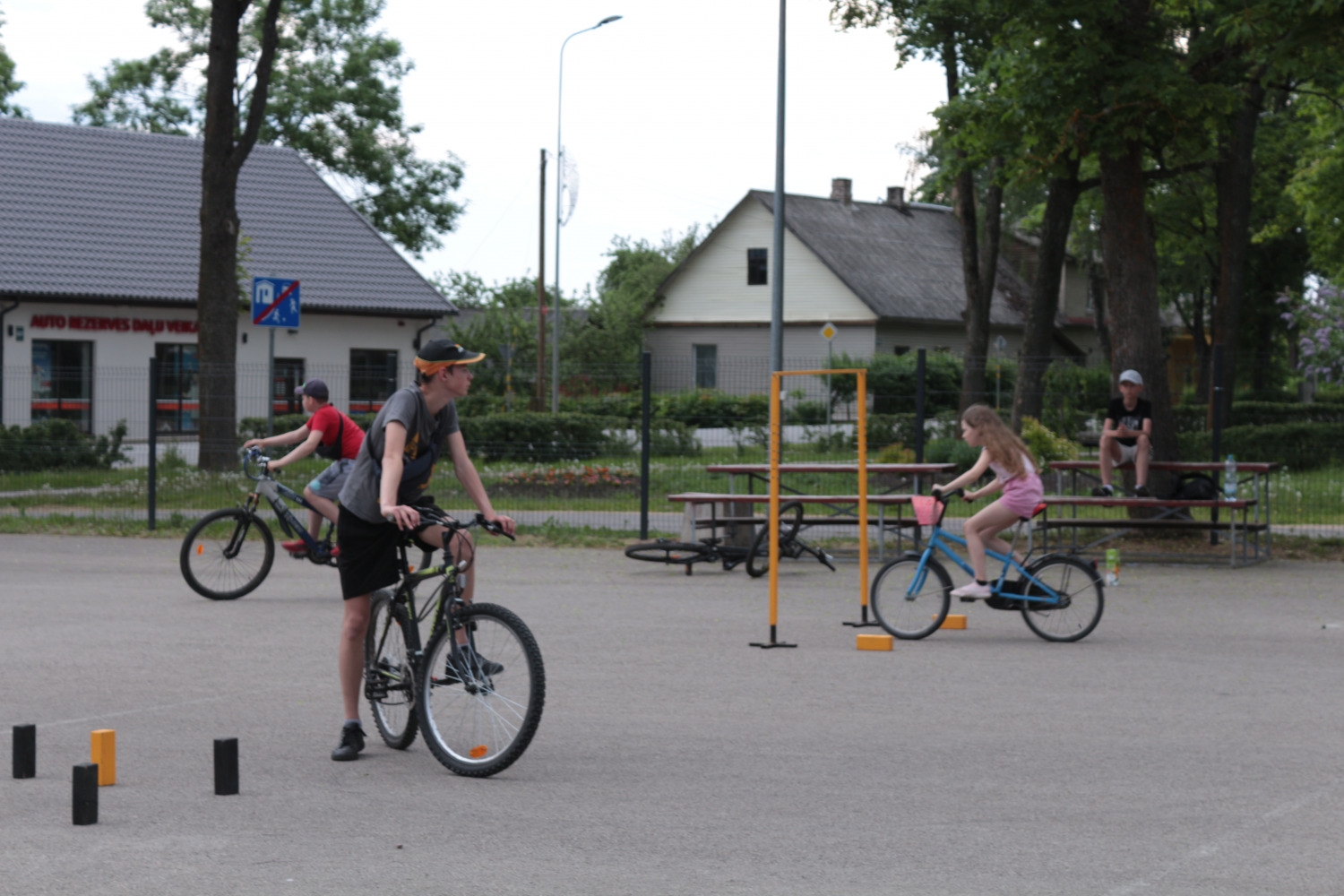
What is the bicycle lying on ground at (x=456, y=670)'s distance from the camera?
6668mm

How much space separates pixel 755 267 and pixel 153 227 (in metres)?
26.2

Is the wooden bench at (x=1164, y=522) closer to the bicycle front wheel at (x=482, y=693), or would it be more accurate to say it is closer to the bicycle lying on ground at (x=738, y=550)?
the bicycle lying on ground at (x=738, y=550)

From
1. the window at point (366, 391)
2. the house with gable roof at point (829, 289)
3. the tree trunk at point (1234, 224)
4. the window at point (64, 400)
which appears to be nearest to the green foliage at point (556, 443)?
the window at point (366, 391)

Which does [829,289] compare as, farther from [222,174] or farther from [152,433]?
[152,433]

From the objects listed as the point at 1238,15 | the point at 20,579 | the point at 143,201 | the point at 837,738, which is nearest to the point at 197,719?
the point at 837,738

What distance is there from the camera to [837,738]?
7.59 m

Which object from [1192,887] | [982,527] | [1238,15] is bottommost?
[1192,887]

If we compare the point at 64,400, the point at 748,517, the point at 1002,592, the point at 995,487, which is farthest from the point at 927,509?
the point at 64,400

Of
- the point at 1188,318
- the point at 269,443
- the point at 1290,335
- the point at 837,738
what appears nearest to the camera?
the point at 837,738

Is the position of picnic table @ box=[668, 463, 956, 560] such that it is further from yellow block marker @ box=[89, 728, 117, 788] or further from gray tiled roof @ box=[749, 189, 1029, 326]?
gray tiled roof @ box=[749, 189, 1029, 326]

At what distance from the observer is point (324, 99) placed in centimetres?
5806

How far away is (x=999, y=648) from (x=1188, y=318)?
51.6m

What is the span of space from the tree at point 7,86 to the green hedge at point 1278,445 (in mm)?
33128

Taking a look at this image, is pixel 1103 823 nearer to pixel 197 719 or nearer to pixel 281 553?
pixel 197 719
